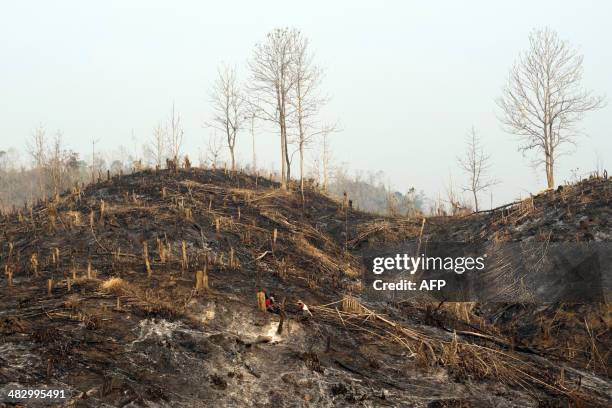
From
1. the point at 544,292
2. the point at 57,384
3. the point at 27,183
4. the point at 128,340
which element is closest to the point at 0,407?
the point at 57,384

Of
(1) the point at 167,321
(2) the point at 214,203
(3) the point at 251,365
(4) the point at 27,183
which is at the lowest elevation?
(3) the point at 251,365

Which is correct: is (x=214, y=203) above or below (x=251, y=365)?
above

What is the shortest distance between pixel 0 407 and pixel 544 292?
9.67 meters

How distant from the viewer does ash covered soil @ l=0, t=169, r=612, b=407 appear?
6824 mm

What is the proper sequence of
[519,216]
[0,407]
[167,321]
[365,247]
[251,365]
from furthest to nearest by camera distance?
[365,247]
[519,216]
[167,321]
[251,365]
[0,407]

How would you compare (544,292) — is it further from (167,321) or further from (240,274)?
(167,321)

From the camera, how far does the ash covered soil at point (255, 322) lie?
6.82 metres

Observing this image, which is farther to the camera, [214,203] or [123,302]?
[214,203]

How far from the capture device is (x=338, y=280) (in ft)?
39.4

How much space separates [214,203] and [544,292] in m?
9.10

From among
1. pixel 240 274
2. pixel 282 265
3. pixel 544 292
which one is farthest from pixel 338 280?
pixel 544 292

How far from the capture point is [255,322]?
8555 mm

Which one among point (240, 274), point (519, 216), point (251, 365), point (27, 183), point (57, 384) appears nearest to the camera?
point (57, 384)

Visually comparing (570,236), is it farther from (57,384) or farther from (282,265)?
(57,384)
